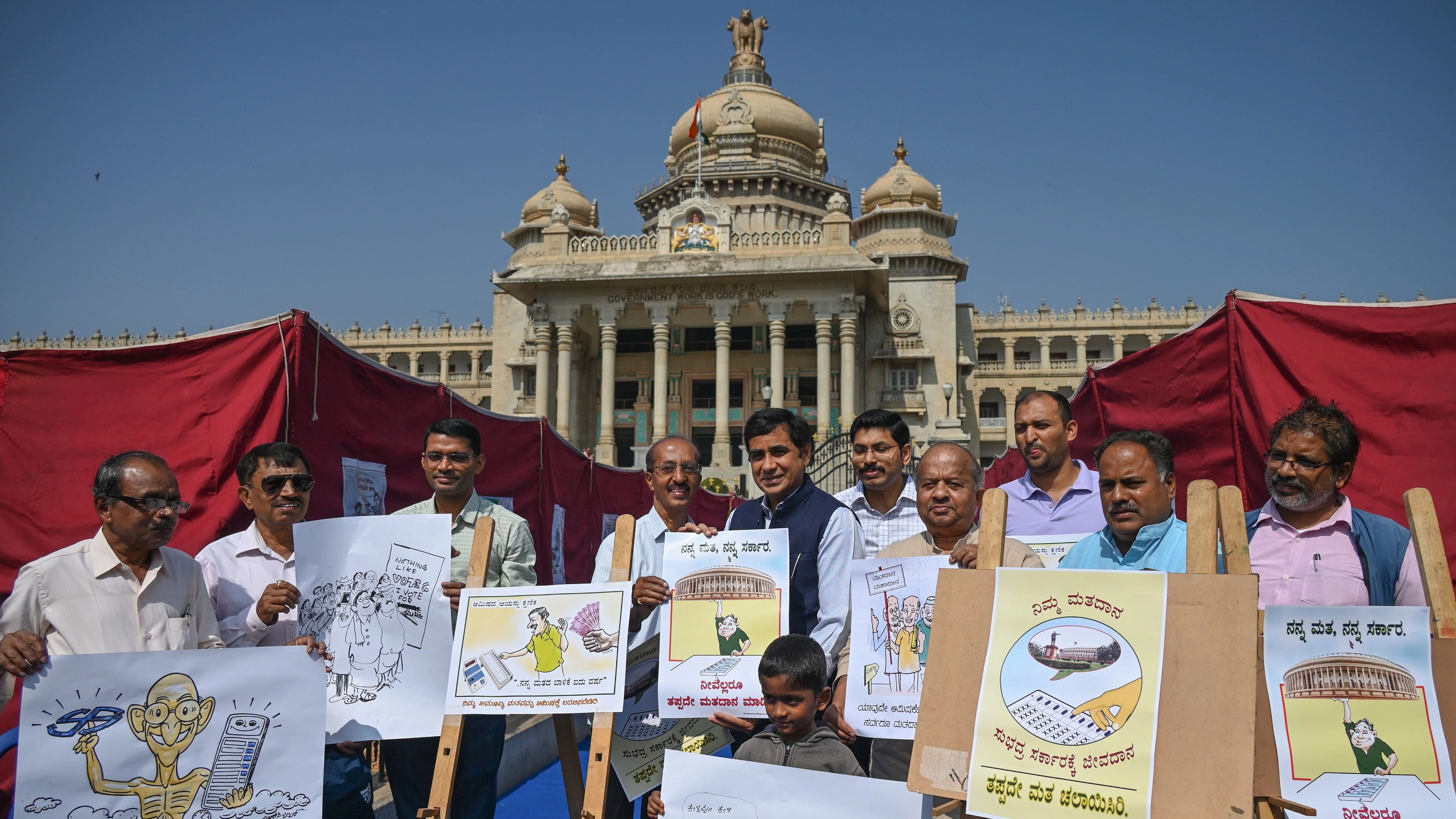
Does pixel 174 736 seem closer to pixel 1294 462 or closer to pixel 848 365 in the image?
pixel 1294 462

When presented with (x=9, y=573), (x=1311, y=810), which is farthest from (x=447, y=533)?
(x=1311, y=810)

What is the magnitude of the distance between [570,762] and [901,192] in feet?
142

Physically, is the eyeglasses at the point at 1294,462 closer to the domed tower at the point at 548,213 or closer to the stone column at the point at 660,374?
the stone column at the point at 660,374

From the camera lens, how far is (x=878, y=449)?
4.48 metres

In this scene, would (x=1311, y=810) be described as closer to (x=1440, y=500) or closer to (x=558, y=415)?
(x=1440, y=500)

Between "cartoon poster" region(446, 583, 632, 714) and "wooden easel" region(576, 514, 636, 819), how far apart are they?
4 cm

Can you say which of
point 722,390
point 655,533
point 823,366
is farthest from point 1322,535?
point 722,390

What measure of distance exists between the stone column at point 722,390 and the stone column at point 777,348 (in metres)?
1.58

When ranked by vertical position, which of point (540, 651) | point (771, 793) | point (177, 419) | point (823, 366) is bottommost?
point (771, 793)

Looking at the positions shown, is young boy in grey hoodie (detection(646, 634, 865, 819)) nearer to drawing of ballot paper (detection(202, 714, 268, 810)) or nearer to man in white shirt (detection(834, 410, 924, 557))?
man in white shirt (detection(834, 410, 924, 557))

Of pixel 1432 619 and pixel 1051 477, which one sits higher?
pixel 1051 477

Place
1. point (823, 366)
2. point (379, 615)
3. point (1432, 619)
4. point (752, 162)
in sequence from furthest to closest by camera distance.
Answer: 1. point (752, 162)
2. point (823, 366)
3. point (379, 615)
4. point (1432, 619)

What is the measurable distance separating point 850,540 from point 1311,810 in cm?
184

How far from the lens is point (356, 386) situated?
685 cm
